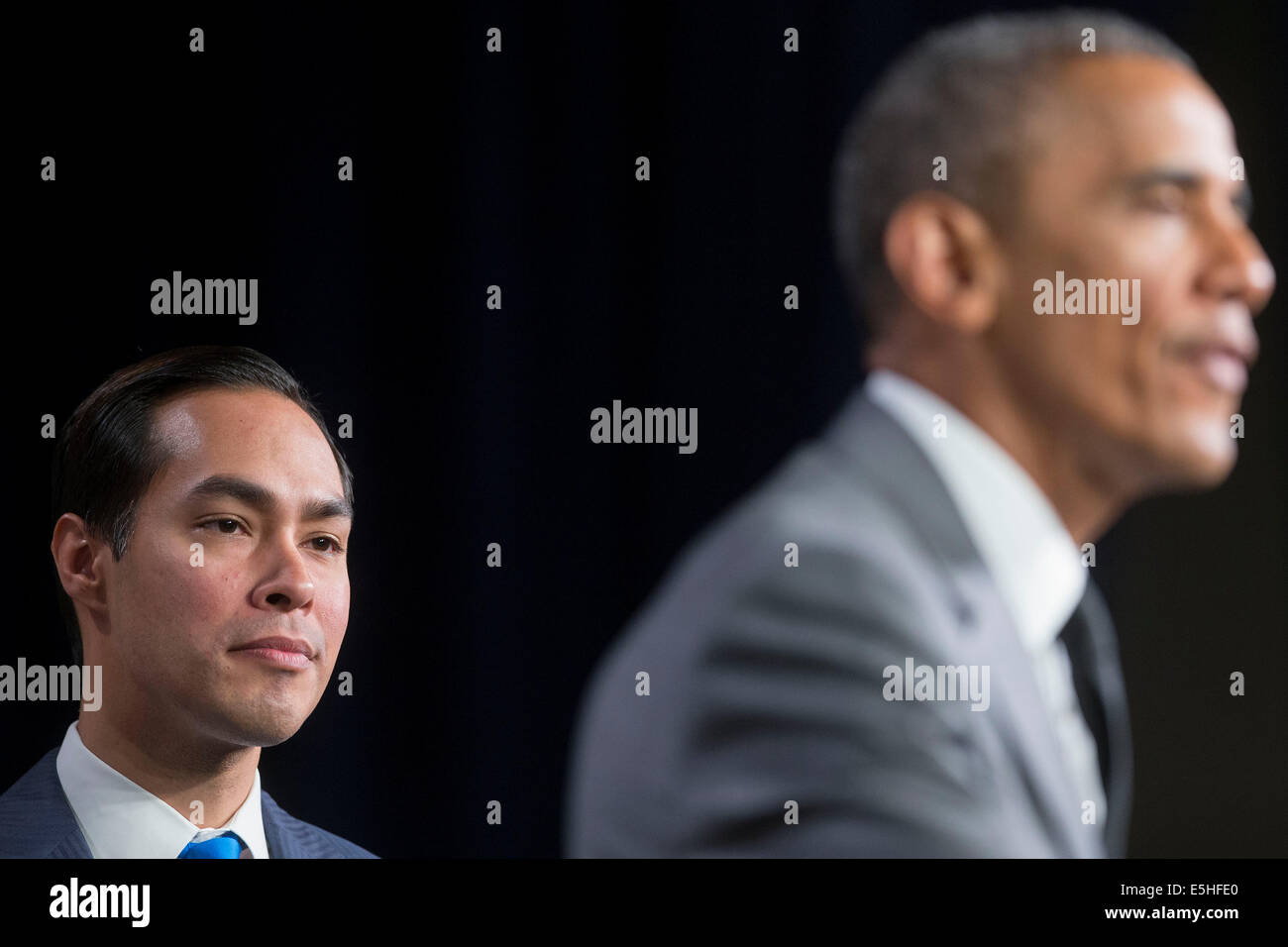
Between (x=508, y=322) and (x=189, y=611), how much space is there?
0.64 m

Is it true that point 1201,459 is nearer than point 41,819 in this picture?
No

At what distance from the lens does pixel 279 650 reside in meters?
1.87

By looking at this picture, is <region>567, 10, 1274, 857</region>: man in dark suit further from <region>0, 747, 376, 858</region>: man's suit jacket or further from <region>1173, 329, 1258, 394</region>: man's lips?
<region>0, 747, 376, 858</region>: man's suit jacket

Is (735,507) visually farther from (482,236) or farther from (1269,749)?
(1269,749)

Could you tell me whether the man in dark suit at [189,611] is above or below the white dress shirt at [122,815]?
above

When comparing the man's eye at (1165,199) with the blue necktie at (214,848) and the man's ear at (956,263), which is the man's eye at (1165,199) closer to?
the man's ear at (956,263)

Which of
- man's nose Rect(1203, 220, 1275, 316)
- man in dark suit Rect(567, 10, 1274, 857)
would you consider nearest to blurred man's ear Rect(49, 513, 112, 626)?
man in dark suit Rect(567, 10, 1274, 857)

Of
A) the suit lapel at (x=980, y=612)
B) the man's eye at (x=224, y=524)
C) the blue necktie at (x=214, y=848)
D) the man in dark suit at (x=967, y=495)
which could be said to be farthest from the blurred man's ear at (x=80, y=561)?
the suit lapel at (x=980, y=612)

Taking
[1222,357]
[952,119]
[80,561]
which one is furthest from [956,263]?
[80,561]

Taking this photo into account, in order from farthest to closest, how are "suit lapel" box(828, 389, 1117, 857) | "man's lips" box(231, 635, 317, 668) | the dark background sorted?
the dark background
"man's lips" box(231, 635, 317, 668)
"suit lapel" box(828, 389, 1117, 857)

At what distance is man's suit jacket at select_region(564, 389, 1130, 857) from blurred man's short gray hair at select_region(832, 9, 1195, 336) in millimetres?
263

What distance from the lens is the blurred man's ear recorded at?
6.07ft

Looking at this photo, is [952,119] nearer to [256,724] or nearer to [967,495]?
[967,495]

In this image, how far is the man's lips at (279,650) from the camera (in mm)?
1860
